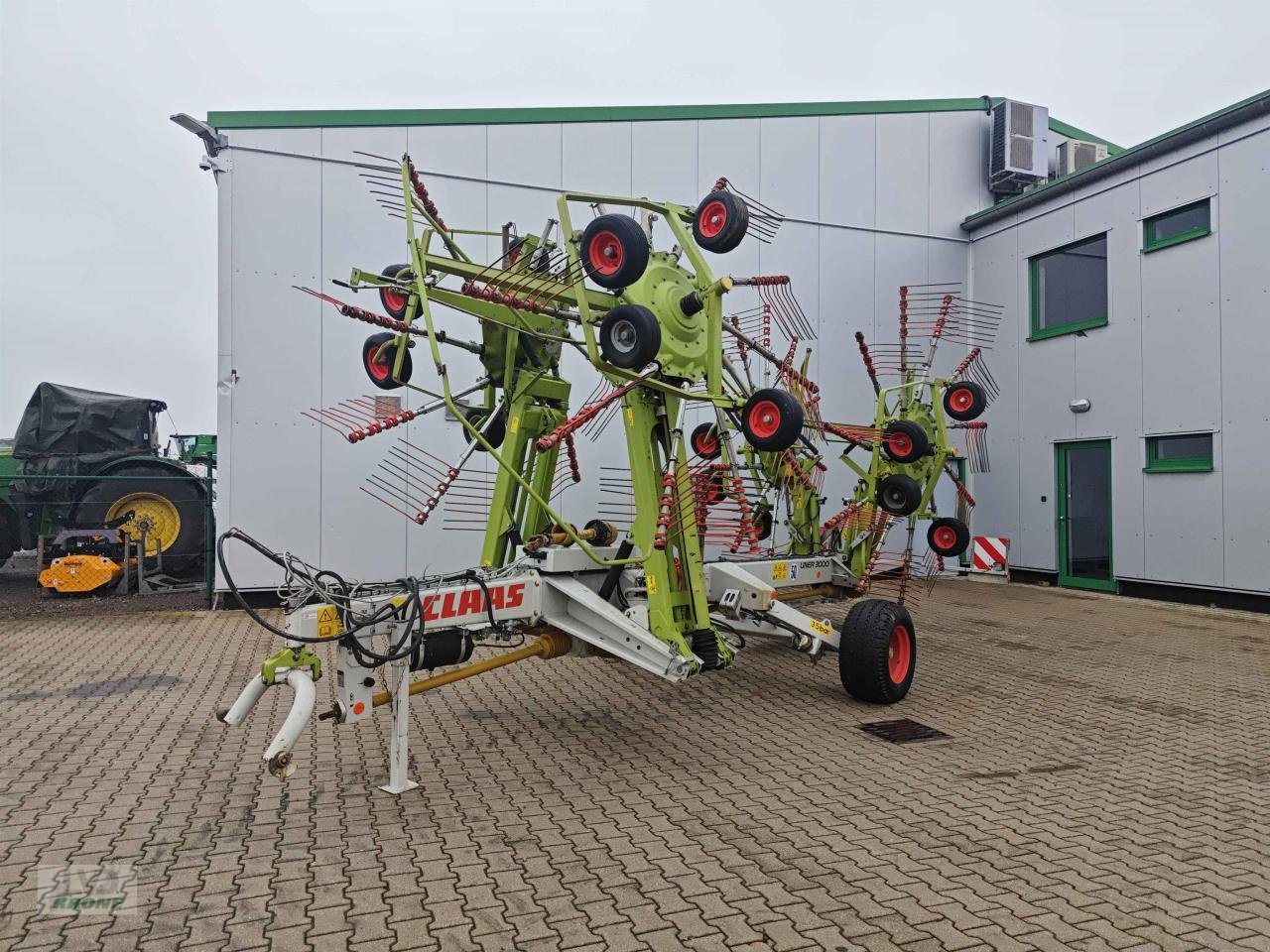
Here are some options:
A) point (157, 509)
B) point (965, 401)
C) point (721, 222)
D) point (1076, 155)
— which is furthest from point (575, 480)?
point (1076, 155)

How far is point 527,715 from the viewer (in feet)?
20.5

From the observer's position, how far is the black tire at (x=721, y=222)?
17.5 feet

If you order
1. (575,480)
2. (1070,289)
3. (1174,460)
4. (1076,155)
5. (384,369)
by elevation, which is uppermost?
(1076,155)

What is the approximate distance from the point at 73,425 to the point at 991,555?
A: 14156 mm

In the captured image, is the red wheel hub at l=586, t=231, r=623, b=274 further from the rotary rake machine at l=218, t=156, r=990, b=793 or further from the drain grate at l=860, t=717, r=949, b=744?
the drain grate at l=860, t=717, r=949, b=744

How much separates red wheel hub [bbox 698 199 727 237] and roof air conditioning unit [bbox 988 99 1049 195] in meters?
10.7

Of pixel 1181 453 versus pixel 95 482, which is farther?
pixel 95 482

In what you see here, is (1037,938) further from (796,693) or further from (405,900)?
(796,693)

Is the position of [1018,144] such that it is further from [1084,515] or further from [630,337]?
[630,337]

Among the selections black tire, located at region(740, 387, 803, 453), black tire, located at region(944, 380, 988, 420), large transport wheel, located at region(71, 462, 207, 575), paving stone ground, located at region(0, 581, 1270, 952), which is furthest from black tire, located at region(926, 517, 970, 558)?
large transport wheel, located at region(71, 462, 207, 575)

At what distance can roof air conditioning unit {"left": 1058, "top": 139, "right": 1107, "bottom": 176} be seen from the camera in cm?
1509

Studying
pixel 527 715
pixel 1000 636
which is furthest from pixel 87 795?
pixel 1000 636

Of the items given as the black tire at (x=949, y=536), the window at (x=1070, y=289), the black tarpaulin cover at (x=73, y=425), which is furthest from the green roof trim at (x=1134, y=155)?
the black tarpaulin cover at (x=73, y=425)

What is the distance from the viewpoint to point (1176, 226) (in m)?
11.9
